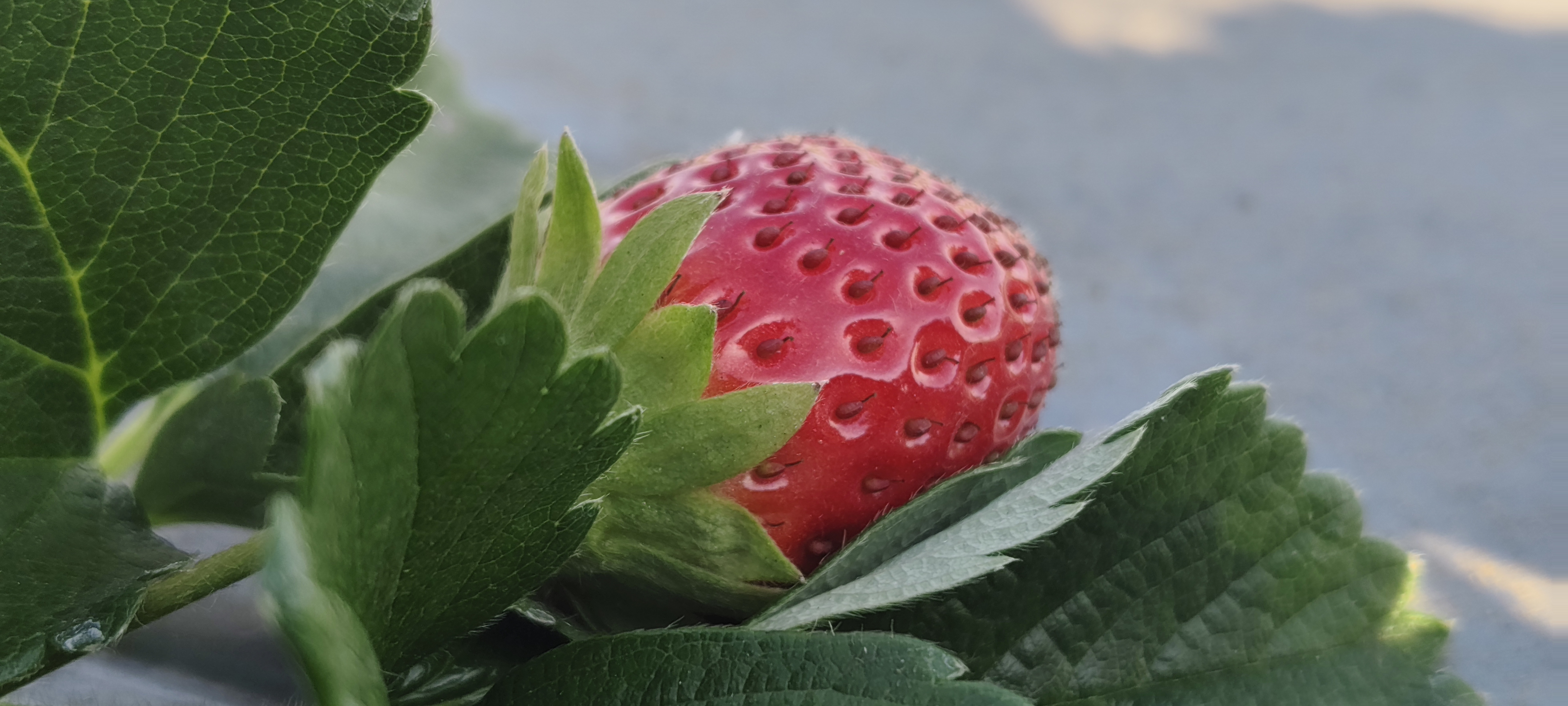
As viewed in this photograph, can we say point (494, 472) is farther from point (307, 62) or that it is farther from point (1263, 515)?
point (1263, 515)

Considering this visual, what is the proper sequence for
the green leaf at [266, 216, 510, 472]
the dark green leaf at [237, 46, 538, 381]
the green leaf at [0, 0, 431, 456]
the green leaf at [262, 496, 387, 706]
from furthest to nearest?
1. the dark green leaf at [237, 46, 538, 381]
2. the green leaf at [266, 216, 510, 472]
3. the green leaf at [0, 0, 431, 456]
4. the green leaf at [262, 496, 387, 706]

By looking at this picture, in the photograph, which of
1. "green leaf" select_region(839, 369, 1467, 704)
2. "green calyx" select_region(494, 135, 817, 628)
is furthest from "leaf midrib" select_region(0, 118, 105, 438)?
"green leaf" select_region(839, 369, 1467, 704)

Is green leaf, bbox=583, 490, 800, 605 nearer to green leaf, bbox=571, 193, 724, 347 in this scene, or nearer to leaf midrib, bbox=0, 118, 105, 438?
green leaf, bbox=571, 193, 724, 347

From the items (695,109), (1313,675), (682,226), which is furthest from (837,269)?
(695,109)

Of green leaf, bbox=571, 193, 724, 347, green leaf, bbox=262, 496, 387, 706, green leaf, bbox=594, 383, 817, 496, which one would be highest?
green leaf, bbox=571, 193, 724, 347

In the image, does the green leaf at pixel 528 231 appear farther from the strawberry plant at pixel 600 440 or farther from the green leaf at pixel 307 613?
the green leaf at pixel 307 613

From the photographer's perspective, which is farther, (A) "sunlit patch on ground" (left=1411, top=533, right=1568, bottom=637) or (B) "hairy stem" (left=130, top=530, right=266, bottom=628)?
(A) "sunlit patch on ground" (left=1411, top=533, right=1568, bottom=637)
